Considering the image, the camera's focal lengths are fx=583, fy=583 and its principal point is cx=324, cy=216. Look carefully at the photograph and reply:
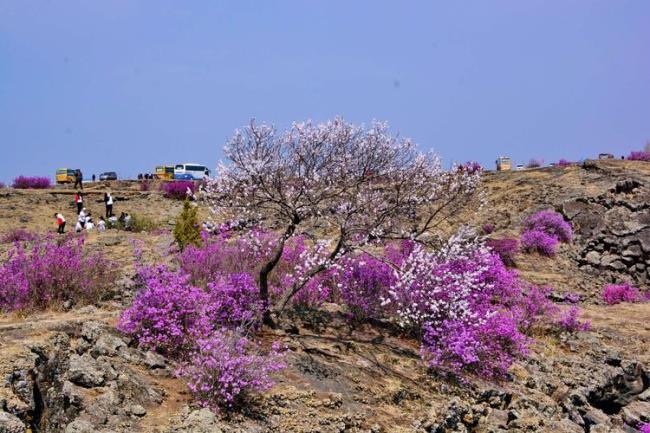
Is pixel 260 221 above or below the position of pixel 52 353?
above

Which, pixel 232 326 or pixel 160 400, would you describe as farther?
pixel 232 326

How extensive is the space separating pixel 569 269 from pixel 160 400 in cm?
1443

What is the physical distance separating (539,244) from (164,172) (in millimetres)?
38168

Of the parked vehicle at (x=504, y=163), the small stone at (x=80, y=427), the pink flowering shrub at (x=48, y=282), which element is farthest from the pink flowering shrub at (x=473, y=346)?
the parked vehicle at (x=504, y=163)

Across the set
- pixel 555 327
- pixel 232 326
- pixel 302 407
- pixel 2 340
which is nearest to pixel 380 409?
pixel 302 407

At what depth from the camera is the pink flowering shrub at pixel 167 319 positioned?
6836 millimetres

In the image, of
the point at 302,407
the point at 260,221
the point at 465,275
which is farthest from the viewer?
the point at 260,221

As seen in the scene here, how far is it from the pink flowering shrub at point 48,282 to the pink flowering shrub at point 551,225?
1431cm

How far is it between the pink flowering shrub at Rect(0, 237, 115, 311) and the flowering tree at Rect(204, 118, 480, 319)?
245 cm

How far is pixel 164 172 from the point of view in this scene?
49719 mm

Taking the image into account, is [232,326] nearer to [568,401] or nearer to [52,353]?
[52,353]

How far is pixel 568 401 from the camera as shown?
8188mm

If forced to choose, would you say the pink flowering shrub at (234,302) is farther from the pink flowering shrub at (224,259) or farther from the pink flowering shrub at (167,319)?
the pink flowering shrub at (224,259)

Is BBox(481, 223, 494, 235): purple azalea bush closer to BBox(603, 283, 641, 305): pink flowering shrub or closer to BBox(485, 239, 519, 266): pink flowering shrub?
BBox(485, 239, 519, 266): pink flowering shrub
